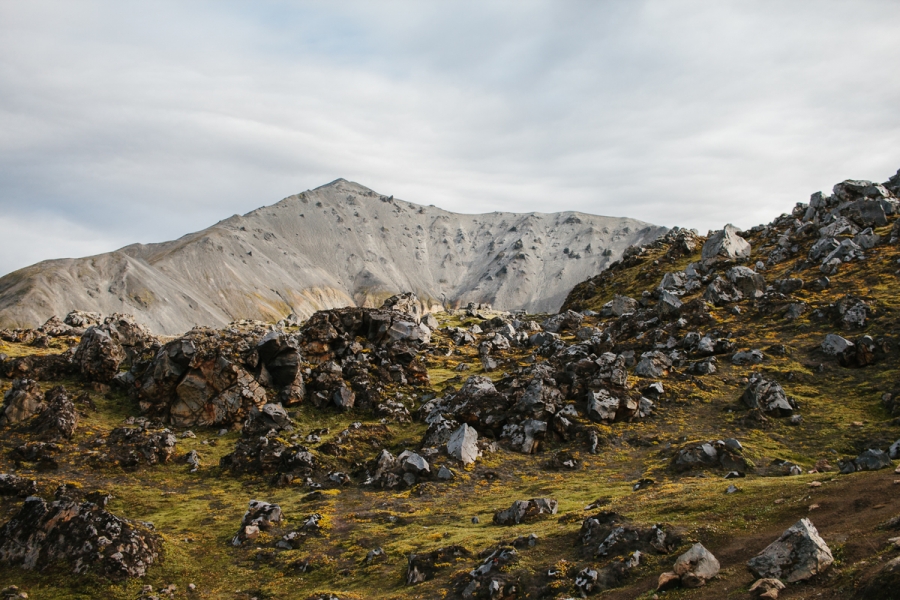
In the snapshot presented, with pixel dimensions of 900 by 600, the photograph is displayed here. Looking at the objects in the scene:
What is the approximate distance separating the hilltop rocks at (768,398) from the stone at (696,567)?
3674 centimetres

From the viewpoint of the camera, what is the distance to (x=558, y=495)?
133 feet

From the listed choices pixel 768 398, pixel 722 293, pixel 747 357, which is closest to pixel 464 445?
pixel 768 398

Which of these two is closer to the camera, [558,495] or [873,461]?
[873,461]

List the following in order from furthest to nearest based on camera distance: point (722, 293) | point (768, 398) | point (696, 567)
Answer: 1. point (722, 293)
2. point (768, 398)
3. point (696, 567)

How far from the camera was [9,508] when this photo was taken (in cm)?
3525

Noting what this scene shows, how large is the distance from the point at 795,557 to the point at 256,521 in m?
31.7

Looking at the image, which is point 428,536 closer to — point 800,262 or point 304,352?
point 304,352

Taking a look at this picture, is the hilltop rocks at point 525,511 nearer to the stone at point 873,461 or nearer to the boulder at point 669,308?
the stone at point 873,461

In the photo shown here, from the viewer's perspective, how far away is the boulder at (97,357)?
61.8m

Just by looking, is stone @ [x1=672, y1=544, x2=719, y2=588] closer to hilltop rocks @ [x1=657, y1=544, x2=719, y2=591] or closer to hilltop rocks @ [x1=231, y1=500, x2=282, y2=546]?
hilltop rocks @ [x1=657, y1=544, x2=719, y2=591]

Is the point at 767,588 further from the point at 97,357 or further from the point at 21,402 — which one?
the point at 97,357

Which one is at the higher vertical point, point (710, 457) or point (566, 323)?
point (566, 323)

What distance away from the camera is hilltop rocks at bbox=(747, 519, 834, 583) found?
56.0 feet

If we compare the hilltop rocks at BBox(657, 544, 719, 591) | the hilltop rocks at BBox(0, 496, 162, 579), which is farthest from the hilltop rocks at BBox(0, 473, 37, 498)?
the hilltop rocks at BBox(657, 544, 719, 591)
